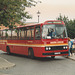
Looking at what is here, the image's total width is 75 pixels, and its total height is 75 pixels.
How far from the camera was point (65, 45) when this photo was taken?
17.4 meters

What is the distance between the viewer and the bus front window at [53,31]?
16734 millimetres

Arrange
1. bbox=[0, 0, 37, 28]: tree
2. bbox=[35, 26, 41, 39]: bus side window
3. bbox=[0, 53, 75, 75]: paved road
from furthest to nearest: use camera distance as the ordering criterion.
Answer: bbox=[35, 26, 41, 39]: bus side window
bbox=[0, 0, 37, 28]: tree
bbox=[0, 53, 75, 75]: paved road

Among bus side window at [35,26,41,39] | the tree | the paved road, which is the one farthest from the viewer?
bus side window at [35,26,41,39]

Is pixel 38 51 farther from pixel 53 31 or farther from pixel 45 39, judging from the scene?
pixel 53 31

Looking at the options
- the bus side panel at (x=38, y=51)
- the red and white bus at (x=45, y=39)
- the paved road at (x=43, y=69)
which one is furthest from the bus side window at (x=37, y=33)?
the paved road at (x=43, y=69)

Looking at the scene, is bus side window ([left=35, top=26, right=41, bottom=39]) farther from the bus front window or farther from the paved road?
the paved road

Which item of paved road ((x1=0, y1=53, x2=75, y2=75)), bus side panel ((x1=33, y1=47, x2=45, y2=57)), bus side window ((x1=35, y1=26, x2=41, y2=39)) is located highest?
bus side window ((x1=35, y1=26, x2=41, y2=39))

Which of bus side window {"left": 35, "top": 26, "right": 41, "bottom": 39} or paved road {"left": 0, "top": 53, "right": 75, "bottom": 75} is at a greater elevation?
bus side window {"left": 35, "top": 26, "right": 41, "bottom": 39}

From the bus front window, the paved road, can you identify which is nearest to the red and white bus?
the bus front window

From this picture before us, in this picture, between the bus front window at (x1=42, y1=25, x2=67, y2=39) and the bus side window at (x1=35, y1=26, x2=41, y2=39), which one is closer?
the bus front window at (x1=42, y1=25, x2=67, y2=39)

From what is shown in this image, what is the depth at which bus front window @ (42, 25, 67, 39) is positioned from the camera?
16.7 meters

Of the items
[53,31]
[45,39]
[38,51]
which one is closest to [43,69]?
[45,39]

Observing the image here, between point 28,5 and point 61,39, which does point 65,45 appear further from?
point 28,5

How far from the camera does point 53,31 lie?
674 inches
